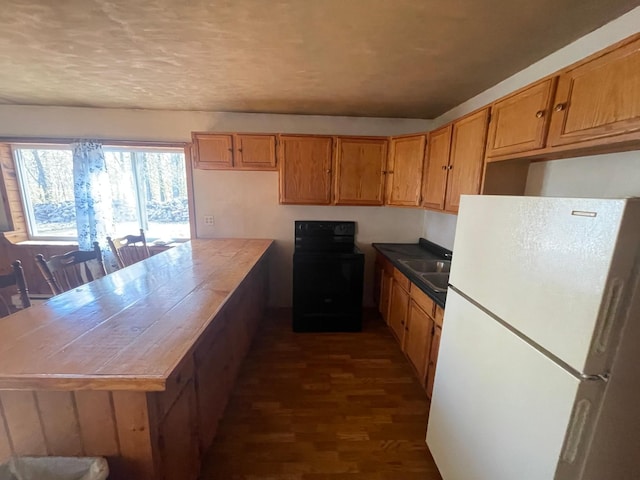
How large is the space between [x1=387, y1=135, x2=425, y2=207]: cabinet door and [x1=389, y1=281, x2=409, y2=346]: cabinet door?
0.88 meters

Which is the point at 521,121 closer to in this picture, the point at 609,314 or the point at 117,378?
the point at 609,314

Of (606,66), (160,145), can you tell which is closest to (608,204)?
(606,66)

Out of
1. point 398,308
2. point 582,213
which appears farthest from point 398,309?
point 582,213

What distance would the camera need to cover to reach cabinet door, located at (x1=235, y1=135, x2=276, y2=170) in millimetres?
2738

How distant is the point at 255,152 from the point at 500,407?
107 inches

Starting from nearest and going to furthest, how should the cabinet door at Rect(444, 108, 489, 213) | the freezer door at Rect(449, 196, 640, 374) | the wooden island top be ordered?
the freezer door at Rect(449, 196, 640, 374) < the wooden island top < the cabinet door at Rect(444, 108, 489, 213)

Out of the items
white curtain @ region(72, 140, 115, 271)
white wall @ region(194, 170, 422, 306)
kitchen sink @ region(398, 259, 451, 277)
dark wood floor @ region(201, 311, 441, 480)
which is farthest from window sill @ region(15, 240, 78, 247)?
kitchen sink @ region(398, 259, 451, 277)

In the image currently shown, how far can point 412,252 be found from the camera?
9.64 ft

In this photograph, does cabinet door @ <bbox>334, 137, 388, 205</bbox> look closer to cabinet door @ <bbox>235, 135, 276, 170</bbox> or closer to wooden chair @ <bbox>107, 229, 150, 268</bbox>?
cabinet door @ <bbox>235, 135, 276, 170</bbox>

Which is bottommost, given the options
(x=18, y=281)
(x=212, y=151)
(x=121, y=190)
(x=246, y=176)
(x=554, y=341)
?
(x=18, y=281)

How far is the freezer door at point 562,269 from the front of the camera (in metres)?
0.68

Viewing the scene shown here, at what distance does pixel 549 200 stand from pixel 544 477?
2.86 ft

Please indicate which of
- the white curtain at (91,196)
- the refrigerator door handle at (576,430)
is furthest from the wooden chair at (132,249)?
the refrigerator door handle at (576,430)

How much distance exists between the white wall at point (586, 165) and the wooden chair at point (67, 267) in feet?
10.6
